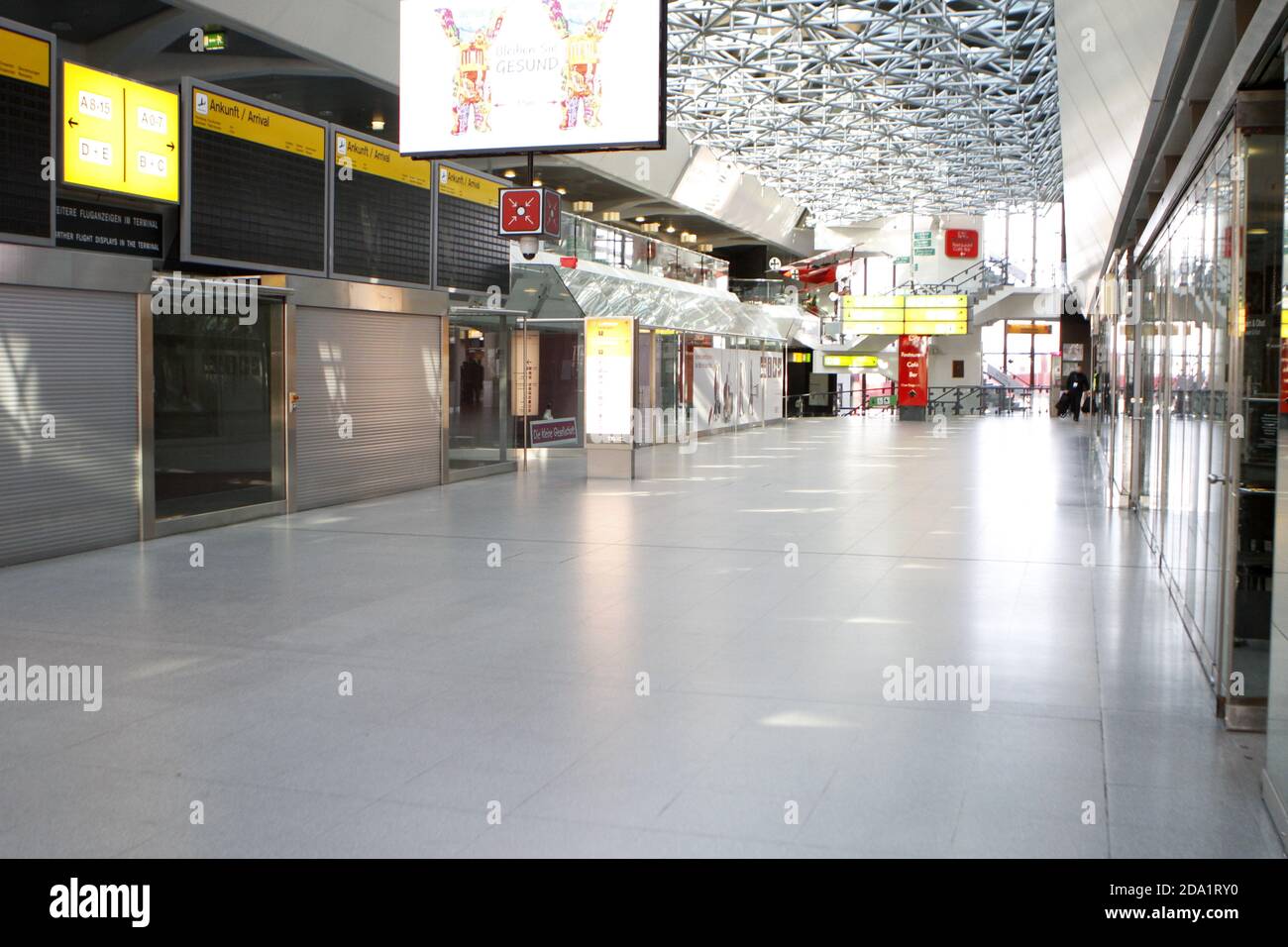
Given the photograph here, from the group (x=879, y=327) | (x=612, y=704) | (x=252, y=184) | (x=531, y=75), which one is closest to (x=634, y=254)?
(x=531, y=75)

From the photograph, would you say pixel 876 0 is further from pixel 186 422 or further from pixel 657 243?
pixel 186 422

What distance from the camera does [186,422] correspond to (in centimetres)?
1149

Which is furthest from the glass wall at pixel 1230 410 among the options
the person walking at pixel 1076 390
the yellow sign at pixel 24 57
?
the person walking at pixel 1076 390

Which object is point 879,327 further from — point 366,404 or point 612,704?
point 612,704

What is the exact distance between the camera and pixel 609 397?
1811 centimetres


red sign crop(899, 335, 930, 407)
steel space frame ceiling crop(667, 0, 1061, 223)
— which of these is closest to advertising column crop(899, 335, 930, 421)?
red sign crop(899, 335, 930, 407)

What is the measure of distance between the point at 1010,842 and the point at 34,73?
926 centimetres

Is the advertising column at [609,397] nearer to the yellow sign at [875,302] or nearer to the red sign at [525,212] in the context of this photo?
the red sign at [525,212]

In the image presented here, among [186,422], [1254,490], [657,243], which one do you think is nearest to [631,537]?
[186,422]

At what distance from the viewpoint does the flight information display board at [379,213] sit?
13.6 metres

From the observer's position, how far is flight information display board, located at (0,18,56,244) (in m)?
9.15

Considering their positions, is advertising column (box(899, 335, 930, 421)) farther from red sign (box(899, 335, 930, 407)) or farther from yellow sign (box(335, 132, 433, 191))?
yellow sign (box(335, 132, 433, 191))

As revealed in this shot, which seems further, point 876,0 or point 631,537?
point 876,0

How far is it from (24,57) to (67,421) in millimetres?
2867
